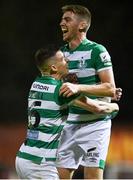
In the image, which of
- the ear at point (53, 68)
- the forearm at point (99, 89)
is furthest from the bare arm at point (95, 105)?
the ear at point (53, 68)

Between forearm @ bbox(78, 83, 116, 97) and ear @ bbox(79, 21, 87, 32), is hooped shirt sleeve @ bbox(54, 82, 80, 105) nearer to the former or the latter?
forearm @ bbox(78, 83, 116, 97)

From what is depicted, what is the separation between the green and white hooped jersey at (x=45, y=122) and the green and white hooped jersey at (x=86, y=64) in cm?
61

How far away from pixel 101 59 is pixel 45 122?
78 centimetres

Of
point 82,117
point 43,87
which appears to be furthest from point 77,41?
point 43,87

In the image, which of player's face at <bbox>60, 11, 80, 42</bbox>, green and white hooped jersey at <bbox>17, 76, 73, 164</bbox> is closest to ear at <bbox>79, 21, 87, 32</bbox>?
player's face at <bbox>60, 11, 80, 42</bbox>

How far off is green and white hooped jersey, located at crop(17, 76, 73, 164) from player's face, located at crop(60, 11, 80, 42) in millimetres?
762

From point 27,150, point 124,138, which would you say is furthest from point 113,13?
point 27,150

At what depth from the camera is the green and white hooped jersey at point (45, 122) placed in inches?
175

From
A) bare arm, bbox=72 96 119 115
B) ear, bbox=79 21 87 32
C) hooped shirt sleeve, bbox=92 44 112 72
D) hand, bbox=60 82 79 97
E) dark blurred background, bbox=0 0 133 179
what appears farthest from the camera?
dark blurred background, bbox=0 0 133 179

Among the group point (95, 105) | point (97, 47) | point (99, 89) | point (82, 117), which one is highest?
point (97, 47)

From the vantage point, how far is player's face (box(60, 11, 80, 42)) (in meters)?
5.18

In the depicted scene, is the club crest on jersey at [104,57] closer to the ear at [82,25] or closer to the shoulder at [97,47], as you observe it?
the shoulder at [97,47]

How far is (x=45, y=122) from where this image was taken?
4.44 m

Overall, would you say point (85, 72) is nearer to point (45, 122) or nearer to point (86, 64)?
point (86, 64)
